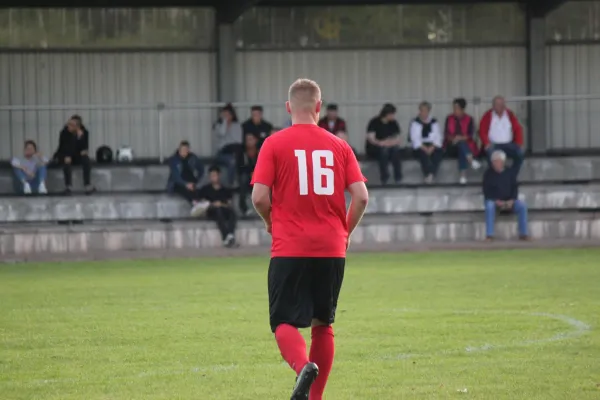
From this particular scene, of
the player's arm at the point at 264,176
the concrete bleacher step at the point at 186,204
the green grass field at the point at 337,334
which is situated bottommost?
the green grass field at the point at 337,334

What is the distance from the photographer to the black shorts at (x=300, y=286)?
7418 millimetres

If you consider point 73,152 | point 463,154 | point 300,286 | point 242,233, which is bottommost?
point 242,233

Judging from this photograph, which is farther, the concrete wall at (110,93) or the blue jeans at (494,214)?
the concrete wall at (110,93)

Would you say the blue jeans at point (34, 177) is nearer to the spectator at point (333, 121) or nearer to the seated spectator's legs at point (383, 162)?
the spectator at point (333, 121)

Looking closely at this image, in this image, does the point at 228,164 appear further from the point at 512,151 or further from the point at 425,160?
the point at 512,151

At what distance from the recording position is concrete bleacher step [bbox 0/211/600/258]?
23.2 m

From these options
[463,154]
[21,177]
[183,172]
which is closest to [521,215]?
[463,154]

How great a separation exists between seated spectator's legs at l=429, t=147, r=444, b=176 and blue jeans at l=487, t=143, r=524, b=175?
1005mm

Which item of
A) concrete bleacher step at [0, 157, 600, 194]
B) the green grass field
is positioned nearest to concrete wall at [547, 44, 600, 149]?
concrete bleacher step at [0, 157, 600, 194]

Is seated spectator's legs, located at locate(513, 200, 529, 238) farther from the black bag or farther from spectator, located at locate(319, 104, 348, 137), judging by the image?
the black bag

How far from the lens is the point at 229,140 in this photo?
24.8 metres

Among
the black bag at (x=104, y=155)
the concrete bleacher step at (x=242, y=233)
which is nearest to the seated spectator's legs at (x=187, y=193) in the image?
the concrete bleacher step at (x=242, y=233)

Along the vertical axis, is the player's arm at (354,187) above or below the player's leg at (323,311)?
above

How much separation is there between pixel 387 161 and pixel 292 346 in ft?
58.7
